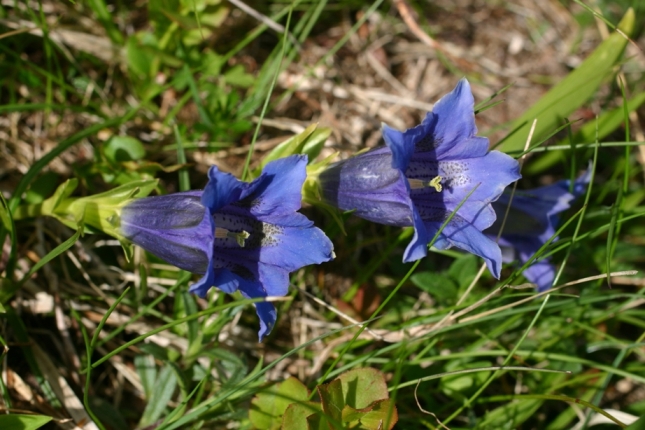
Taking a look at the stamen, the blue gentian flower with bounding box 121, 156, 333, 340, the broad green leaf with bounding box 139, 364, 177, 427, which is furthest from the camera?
the broad green leaf with bounding box 139, 364, 177, 427

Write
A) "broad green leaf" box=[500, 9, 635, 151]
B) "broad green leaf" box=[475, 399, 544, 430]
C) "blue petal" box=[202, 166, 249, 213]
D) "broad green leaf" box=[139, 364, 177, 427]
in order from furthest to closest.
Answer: "broad green leaf" box=[500, 9, 635, 151] < "broad green leaf" box=[475, 399, 544, 430] < "broad green leaf" box=[139, 364, 177, 427] < "blue petal" box=[202, 166, 249, 213]

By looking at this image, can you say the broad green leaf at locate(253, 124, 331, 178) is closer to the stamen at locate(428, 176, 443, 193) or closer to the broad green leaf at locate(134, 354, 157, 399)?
the stamen at locate(428, 176, 443, 193)

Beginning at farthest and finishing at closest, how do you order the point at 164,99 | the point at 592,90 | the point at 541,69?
the point at 541,69 < the point at 164,99 < the point at 592,90

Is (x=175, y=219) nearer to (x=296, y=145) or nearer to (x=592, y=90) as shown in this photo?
(x=296, y=145)

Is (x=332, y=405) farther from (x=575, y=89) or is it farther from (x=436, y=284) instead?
(x=575, y=89)

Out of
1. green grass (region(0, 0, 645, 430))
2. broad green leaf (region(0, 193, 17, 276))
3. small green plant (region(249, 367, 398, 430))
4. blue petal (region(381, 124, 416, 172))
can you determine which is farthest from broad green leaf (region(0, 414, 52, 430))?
blue petal (region(381, 124, 416, 172))

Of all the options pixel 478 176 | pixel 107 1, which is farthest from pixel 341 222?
pixel 107 1

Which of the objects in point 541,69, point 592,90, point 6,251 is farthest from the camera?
point 541,69
